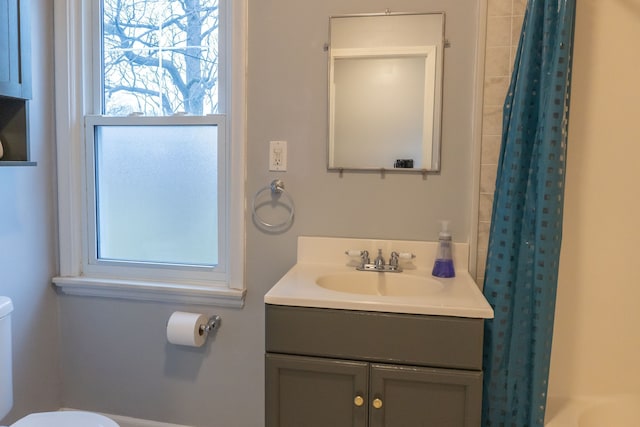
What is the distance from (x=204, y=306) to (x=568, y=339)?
1.40 m

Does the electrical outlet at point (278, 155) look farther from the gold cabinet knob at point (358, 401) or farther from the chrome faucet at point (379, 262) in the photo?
the gold cabinet knob at point (358, 401)

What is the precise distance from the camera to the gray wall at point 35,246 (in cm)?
169

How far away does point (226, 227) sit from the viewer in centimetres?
Result: 179

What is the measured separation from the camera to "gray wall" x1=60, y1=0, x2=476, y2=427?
1609mm

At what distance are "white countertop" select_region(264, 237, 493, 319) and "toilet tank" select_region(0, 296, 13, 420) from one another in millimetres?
836

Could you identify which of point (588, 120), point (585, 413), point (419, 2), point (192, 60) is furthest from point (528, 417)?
point (192, 60)

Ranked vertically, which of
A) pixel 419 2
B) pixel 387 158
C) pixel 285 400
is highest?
pixel 419 2

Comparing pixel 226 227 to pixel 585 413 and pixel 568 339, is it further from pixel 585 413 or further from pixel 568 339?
pixel 585 413

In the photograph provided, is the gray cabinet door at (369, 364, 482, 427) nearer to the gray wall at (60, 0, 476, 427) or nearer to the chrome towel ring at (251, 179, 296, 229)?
the gray wall at (60, 0, 476, 427)

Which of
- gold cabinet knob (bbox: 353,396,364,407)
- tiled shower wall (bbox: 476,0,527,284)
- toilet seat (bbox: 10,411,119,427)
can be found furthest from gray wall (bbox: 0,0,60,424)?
tiled shower wall (bbox: 476,0,527,284)

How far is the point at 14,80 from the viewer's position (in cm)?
144

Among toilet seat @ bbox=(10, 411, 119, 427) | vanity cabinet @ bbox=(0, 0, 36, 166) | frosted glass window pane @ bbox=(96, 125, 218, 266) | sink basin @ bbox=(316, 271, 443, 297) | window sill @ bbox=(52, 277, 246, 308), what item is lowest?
toilet seat @ bbox=(10, 411, 119, 427)

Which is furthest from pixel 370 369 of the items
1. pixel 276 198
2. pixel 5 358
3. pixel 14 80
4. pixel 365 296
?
pixel 14 80

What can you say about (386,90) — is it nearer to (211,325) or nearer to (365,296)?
(365,296)
